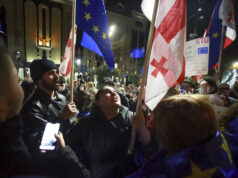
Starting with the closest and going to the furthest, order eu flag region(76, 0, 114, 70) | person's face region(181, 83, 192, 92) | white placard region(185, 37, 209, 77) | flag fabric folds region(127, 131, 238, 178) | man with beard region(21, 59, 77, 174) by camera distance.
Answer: flag fabric folds region(127, 131, 238, 178) < man with beard region(21, 59, 77, 174) < eu flag region(76, 0, 114, 70) < white placard region(185, 37, 209, 77) < person's face region(181, 83, 192, 92)

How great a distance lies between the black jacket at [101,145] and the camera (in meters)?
1.69

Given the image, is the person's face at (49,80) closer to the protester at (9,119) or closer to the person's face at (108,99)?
the person's face at (108,99)

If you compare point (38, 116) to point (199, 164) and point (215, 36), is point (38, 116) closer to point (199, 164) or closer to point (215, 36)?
point (199, 164)

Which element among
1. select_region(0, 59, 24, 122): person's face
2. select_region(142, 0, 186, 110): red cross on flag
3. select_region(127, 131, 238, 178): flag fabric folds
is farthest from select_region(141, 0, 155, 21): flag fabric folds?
select_region(0, 59, 24, 122): person's face

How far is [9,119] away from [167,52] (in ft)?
5.18

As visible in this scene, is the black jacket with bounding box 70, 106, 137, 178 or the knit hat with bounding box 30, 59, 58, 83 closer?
the black jacket with bounding box 70, 106, 137, 178

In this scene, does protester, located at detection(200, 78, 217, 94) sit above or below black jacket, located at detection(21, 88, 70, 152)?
above

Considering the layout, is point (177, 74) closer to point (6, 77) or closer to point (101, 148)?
point (101, 148)

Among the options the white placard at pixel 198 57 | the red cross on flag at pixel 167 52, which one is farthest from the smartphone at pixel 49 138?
the white placard at pixel 198 57

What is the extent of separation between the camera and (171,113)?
1030mm

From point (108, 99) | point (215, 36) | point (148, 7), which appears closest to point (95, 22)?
point (148, 7)

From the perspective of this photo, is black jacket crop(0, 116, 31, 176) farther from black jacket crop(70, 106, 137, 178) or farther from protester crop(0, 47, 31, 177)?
black jacket crop(70, 106, 137, 178)

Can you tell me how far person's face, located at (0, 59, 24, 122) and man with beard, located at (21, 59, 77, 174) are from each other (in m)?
0.99

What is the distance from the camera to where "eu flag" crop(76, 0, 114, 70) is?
2.34 meters
